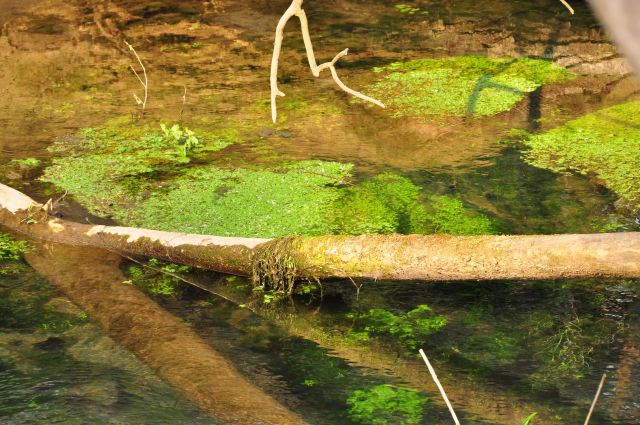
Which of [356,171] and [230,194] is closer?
[230,194]

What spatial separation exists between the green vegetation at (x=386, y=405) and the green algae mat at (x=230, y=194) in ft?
4.14

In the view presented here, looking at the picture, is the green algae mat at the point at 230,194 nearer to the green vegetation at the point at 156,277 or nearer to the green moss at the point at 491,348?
the green vegetation at the point at 156,277

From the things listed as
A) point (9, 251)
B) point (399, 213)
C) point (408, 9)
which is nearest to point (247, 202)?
point (399, 213)

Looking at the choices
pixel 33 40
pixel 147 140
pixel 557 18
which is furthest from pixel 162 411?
pixel 557 18

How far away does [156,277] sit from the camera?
14.3ft

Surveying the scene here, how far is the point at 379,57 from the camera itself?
754 cm

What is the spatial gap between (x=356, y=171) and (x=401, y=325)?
1.68 meters

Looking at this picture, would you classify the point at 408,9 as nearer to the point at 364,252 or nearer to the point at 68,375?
the point at 364,252

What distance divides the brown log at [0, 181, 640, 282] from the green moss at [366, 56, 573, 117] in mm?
2493

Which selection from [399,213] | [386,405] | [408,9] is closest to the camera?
[386,405]

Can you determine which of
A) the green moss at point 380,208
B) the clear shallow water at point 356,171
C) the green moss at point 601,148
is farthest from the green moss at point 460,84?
the green moss at point 380,208

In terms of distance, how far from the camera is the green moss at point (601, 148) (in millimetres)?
5098

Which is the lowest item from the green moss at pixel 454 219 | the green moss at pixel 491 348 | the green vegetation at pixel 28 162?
the green vegetation at pixel 28 162

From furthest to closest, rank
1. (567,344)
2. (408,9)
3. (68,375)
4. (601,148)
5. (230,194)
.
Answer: (408,9)
(601,148)
(230,194)
(567,344)
(68,375)
